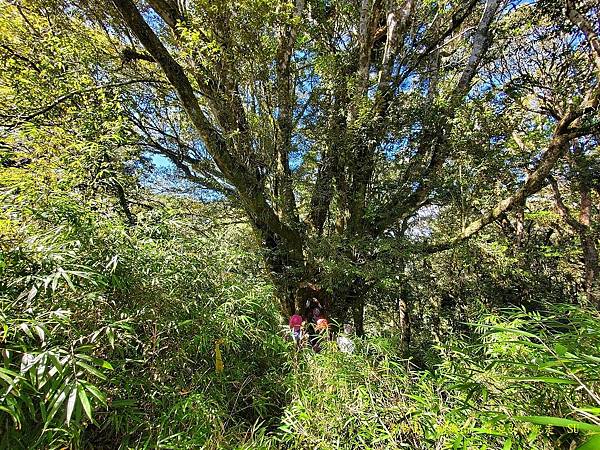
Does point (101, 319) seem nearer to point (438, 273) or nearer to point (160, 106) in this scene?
point (160, 106)

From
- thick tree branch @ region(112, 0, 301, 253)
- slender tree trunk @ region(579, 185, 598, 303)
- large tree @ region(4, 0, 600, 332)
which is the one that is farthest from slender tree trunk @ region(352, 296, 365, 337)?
Answer: slender tree trunk @ region(579, 185, 598, 303)

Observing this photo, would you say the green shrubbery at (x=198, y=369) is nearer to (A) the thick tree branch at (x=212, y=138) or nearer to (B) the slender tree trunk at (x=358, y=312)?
(A) the thick tree branch at (x=212, y=138)

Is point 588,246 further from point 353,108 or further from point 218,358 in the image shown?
point 218,358

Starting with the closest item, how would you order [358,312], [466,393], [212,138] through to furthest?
1. [466,393]
2. [212,138]
3. [358,312]

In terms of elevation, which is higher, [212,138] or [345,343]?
[212,138]

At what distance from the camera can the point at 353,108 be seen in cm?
471

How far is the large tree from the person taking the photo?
4062 mm

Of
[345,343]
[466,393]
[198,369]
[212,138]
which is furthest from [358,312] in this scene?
[466,393]

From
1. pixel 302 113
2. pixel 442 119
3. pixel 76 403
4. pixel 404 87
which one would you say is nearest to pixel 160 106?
pixel 302 113

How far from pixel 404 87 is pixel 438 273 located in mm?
5222

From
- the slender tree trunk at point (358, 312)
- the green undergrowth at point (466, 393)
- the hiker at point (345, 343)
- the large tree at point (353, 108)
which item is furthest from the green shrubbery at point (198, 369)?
the slender tree trunk at point (358, 312)

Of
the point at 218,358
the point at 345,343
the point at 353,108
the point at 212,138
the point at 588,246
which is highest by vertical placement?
the point at 353,108

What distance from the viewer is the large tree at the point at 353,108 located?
4062mm

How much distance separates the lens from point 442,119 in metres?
4.63
